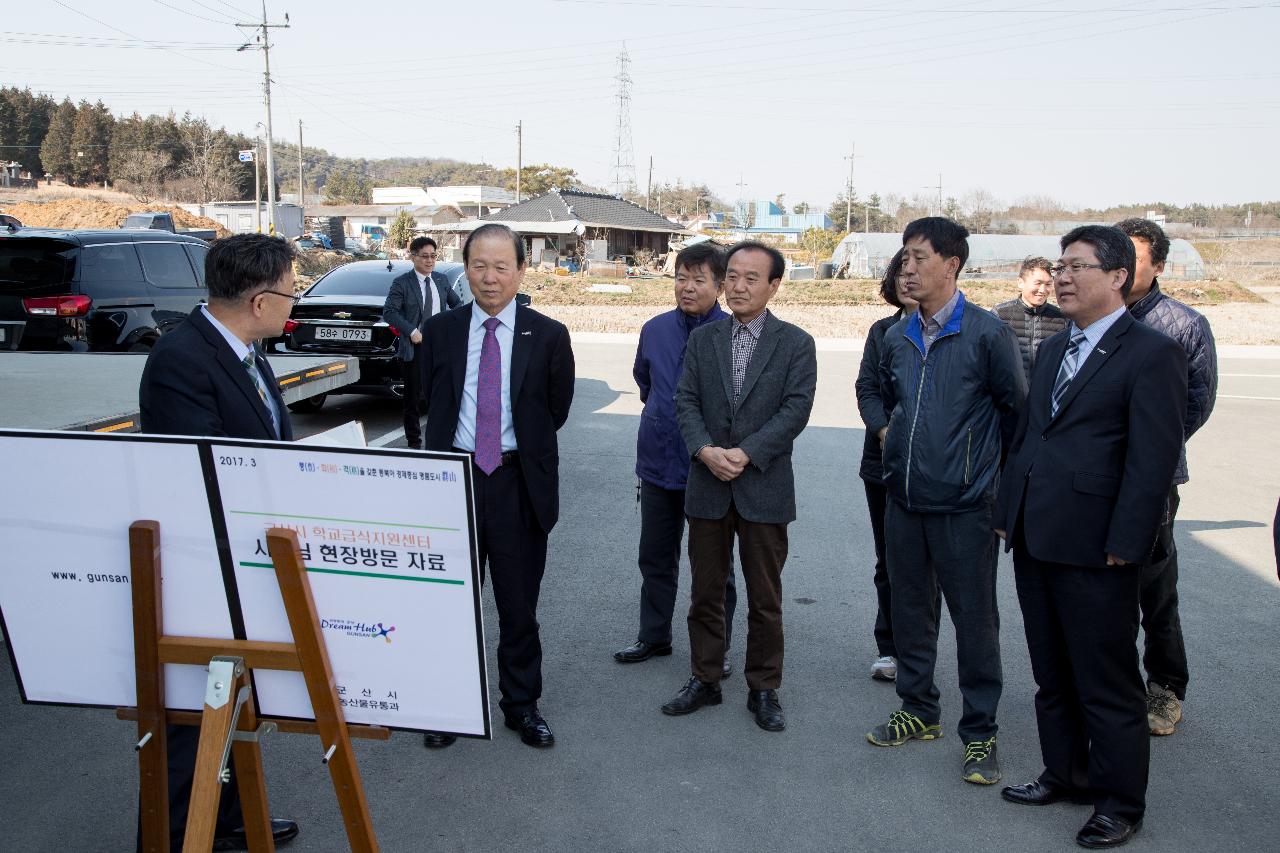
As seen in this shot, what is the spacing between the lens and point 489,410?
422 centimetres

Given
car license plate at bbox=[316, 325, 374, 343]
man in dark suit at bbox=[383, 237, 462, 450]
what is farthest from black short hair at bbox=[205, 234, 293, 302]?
car license plate at bbox=[316, 325, 374, 343]

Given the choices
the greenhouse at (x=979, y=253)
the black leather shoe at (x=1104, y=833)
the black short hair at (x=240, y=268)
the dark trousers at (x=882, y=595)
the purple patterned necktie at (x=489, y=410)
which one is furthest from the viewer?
the greenhouse at (x=979, y=253)

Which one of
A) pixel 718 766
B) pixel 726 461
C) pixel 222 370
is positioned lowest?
pixel 718 766

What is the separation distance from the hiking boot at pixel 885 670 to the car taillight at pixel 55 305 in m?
8.63

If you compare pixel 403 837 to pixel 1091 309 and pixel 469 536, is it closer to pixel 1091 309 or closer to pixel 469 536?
pixel 469 536

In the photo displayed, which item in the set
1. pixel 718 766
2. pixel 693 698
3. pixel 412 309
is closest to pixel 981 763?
pixel 718 766

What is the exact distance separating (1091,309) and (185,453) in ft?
9.70

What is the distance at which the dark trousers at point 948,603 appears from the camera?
162 inches

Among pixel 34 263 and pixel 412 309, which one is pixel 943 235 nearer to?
pixel 412 309

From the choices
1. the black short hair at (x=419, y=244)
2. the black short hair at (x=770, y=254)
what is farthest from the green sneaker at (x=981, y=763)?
the black short hair at (x=419, y=244)

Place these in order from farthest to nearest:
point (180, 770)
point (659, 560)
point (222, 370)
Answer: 1. point (659, 560)
2. point (222, 370)
3. point (180, 770)

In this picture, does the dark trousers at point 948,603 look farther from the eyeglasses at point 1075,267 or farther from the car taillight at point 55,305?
the car taillight at point 55,305

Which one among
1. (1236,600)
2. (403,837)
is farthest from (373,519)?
(1236,600)

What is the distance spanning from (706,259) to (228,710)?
10.3ft
